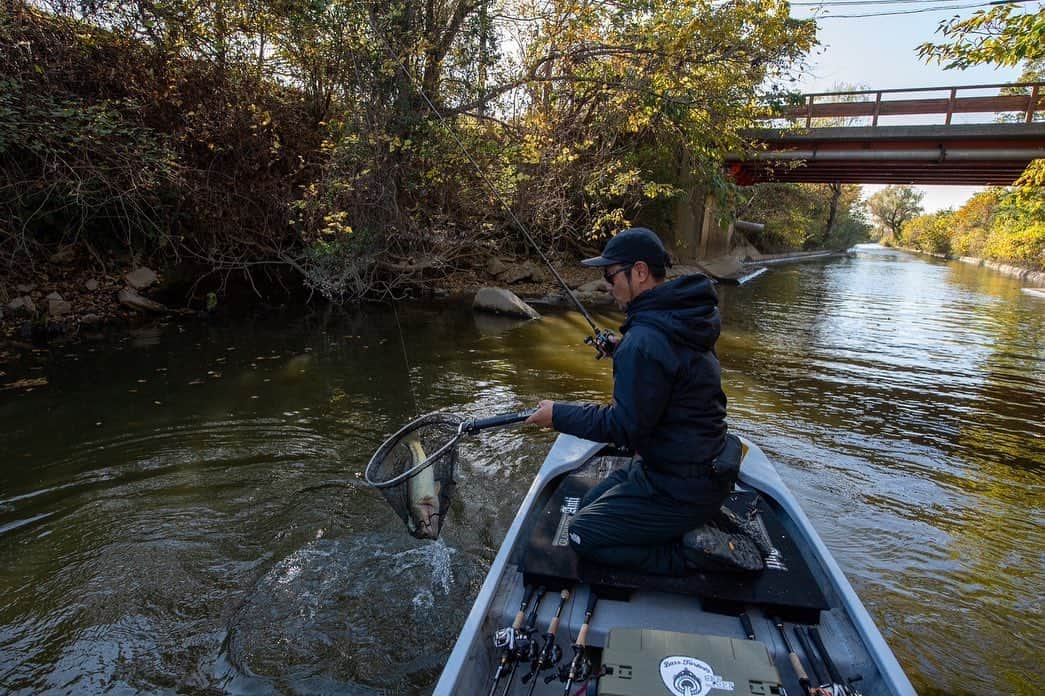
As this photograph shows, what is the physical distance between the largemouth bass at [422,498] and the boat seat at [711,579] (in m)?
0.75

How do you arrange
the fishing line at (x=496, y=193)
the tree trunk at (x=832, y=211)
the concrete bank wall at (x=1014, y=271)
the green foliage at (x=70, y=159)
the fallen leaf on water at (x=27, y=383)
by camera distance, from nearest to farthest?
the fishing line at (x=496, y=193) → the fallen leaf on water at (x=27, y=383) → the green foliage at (x=70, y=159) → the concrete bank wall at (x=1014, y=271) → the tree trunk at (x=832, y=211)

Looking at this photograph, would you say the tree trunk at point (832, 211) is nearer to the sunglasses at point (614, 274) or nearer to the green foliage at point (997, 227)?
the green foliage at point (997, 227)

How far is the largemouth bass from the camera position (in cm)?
383

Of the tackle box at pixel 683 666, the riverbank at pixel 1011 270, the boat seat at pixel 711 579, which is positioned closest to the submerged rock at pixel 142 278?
the boat seat at pixel 711 579

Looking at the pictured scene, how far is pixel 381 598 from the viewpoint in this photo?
4.28 metres

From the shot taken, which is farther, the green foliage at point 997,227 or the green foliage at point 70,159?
the green foliage at point 997,227

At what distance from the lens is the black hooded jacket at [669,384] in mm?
2883

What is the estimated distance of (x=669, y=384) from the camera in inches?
114

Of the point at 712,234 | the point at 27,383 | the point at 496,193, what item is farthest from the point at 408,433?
the point at 712,234

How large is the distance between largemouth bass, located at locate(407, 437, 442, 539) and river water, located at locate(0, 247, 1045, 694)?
67 centimetres

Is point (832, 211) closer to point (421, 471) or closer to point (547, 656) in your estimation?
point (421, 471)

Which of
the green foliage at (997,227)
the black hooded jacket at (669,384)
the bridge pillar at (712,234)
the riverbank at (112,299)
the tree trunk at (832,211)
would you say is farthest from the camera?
the tree trunk at (832,211)

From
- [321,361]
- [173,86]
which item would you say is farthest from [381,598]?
[173,86]

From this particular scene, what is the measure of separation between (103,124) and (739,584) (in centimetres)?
1192
